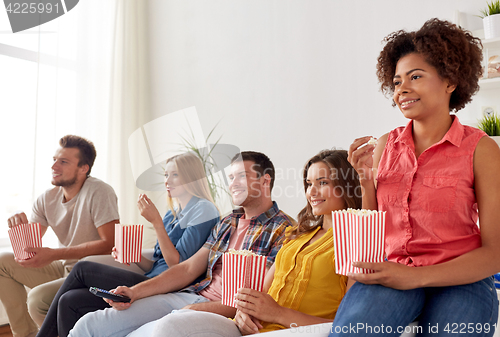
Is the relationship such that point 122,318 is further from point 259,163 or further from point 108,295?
point 259,163

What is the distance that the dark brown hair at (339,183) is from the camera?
1535mm

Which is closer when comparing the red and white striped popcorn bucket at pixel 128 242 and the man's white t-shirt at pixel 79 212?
the red and white striped popcorn bucket at pixel 128 242

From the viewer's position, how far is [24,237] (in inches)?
88.2

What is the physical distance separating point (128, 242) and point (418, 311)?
1365mm

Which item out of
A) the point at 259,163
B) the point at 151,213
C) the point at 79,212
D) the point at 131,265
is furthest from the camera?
the point at 79,212

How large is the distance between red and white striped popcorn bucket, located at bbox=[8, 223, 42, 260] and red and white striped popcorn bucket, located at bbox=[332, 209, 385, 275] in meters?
1.81

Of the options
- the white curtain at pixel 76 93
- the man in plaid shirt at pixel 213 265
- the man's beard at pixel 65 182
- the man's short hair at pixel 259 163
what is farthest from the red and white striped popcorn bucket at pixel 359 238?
the white curtain at pixel 76 93

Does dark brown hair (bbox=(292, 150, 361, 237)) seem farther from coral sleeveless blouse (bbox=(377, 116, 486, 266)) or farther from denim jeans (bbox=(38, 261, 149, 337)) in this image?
denim jeans (bbox=(38, 261, 149, 337))

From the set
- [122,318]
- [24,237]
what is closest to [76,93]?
[24,237]

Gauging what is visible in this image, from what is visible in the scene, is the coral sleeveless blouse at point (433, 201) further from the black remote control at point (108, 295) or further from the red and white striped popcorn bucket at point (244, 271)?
the black remote control at point (108, 295)

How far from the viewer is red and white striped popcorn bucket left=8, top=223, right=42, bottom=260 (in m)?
2.23

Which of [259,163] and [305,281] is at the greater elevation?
[259,163]

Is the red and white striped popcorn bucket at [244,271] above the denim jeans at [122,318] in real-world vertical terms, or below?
above

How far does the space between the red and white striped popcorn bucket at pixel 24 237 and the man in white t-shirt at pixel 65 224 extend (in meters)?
0.06
